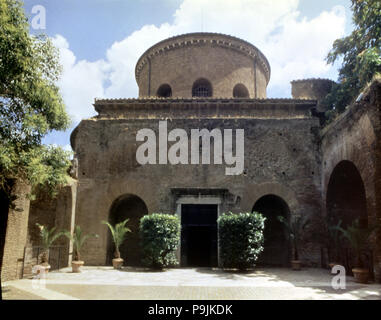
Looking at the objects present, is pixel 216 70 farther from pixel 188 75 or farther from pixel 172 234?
pixel 172 234

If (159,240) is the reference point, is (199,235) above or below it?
above

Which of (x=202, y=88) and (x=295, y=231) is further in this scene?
(x=202, y=88)

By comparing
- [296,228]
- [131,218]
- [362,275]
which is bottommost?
[362,275]

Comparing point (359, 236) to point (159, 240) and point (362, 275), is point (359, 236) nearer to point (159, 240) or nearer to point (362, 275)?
point (362, 275)

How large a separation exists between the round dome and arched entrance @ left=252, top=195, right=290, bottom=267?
6848mm

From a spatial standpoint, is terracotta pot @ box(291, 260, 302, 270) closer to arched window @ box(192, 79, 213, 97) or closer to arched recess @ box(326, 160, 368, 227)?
arched recess @ box(326, 160, 368, 227)

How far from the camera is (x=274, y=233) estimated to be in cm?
1391

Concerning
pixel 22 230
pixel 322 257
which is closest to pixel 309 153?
pixel 322 257

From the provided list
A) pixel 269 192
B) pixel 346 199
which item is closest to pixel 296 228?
pixel 269 192

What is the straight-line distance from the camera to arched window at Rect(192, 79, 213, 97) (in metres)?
18.4

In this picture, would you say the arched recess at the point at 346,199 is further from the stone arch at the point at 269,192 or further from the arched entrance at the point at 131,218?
the arched entrance at the point at 131,218

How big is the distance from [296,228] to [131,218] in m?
6.77

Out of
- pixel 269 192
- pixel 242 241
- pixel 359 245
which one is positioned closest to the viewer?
pixel 359 245
